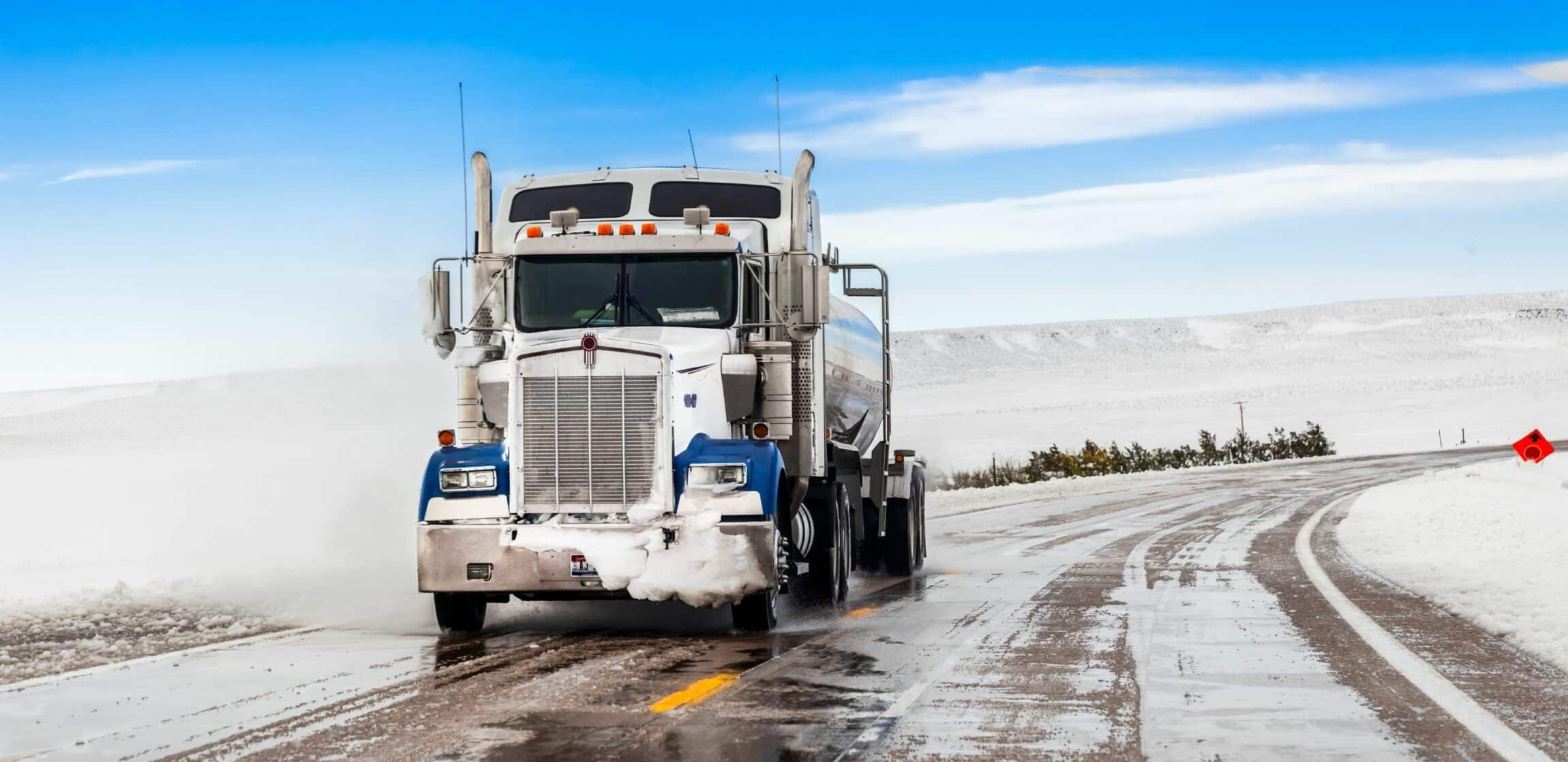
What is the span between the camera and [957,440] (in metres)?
84.8

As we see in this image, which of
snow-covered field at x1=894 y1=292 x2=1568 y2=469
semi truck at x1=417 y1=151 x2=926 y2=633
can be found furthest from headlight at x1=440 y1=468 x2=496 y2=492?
snow-covered field at x1=894 y1=292 x2=1568 y2=469

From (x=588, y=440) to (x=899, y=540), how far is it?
7.23m

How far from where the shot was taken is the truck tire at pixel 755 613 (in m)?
11.4

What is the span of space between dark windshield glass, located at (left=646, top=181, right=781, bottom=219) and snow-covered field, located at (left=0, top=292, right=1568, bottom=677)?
153 inches

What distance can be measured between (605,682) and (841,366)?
6.82 m

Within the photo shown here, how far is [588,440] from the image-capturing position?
36.5 ft

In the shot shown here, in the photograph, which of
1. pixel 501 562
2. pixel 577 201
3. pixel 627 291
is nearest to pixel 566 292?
pixel 627 291

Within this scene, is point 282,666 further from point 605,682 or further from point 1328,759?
point 1328,759

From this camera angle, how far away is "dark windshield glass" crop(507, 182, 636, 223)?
13.0 meters

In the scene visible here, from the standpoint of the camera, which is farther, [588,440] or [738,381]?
[738,381]

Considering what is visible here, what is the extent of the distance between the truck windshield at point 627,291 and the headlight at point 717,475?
136cm

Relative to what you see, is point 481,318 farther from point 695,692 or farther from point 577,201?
point 695,692

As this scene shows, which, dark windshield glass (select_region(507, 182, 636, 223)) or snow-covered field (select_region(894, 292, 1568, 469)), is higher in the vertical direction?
snow-covered field (select_region(894, 292, 1568, 469))

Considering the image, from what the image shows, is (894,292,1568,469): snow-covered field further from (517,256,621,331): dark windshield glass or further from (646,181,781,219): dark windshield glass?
(517,256,621,331): dark windshield glass
